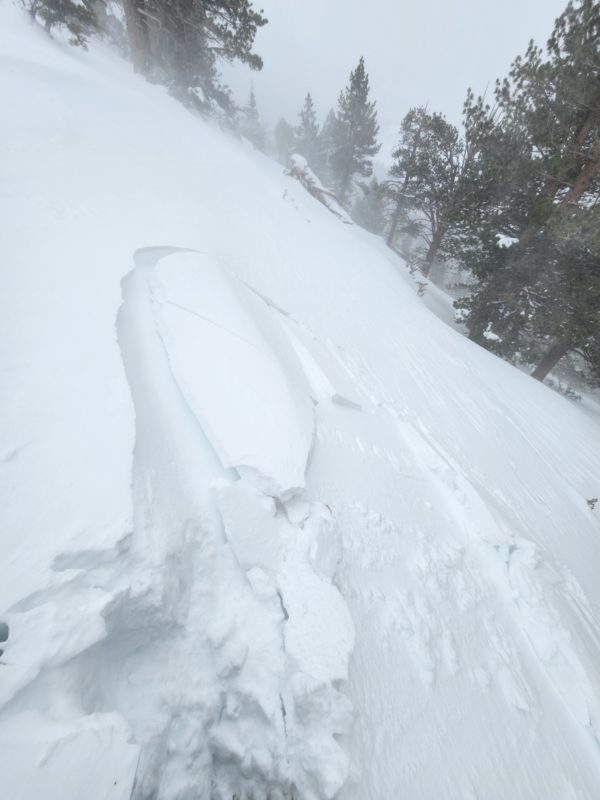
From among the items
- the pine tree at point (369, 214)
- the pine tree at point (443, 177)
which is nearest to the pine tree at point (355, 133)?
the pine tree at point (369, 214)

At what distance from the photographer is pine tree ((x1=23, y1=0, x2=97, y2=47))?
907 centimetres

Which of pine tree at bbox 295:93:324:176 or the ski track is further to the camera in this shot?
pine tree at bbox 295:93:324:176

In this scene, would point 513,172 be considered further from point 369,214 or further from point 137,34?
point 369,214

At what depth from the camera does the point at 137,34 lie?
11344 millimetres

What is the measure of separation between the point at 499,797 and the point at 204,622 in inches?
64.8

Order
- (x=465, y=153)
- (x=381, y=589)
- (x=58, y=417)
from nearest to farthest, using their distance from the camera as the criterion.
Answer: (x=58, y=417) → (x=381, y=589) → (x=465, y=153)

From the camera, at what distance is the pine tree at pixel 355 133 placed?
2114cm

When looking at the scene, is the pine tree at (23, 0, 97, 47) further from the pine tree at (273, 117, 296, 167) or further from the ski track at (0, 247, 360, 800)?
the pine tree at (273, 117, 296, 167)

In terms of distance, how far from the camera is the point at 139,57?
39.4 feet

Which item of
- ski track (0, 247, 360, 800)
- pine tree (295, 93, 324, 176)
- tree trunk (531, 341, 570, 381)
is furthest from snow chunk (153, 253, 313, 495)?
pine tree (295, 93, 324, 176)

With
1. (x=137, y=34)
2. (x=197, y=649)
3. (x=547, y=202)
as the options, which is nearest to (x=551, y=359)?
(x=547, y=202)

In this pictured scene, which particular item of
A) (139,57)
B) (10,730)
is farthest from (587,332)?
(139,57)

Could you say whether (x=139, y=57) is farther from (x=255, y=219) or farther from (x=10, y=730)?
(x=10, y=730)

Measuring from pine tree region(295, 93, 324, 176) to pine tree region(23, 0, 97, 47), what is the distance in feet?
97.3
